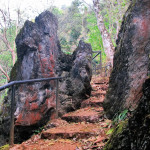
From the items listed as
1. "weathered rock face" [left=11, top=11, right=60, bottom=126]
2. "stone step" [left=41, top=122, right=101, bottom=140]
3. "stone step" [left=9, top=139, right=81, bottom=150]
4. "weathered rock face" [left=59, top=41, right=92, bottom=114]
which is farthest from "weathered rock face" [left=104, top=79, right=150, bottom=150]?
"weathered rock face" [left=59, top=41, right=92, bottom=114]

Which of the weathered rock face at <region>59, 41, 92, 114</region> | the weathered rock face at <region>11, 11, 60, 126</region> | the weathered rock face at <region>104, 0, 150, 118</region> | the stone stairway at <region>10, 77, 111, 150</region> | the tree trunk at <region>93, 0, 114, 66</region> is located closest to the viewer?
the stone stairway at <region>10, 77, 111, 150</region>

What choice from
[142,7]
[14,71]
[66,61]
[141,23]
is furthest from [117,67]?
[14,71]

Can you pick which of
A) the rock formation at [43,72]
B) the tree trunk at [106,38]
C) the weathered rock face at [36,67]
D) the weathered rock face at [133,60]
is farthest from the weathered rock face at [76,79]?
the tree trunk at [106,38]

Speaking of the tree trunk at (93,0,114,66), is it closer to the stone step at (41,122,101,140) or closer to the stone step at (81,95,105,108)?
the stone step at (81,95,105,108)

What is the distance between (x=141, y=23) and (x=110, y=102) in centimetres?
156

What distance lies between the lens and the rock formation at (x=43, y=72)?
4.46 metres

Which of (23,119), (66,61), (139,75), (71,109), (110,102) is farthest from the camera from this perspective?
(66,61)

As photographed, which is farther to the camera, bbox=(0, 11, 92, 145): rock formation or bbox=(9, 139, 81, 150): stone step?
bbox=(0, 11, 92, 145): rock formation

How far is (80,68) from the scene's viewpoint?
532cm

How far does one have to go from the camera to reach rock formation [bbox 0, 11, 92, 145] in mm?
4457

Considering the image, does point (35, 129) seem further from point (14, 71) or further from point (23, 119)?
point (14, 71)

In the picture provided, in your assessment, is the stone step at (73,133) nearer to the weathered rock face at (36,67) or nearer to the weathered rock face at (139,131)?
the weathered rock face at (36,67)

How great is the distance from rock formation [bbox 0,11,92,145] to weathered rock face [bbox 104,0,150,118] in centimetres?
178

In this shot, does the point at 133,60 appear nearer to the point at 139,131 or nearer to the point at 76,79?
the point at 139,131
